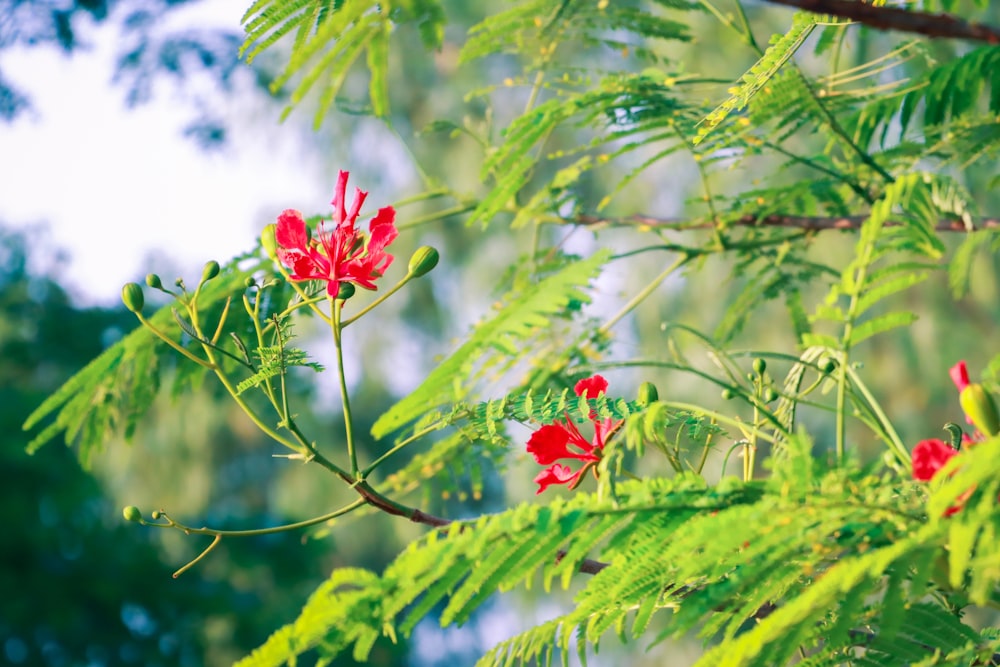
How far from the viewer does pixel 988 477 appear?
48 cm

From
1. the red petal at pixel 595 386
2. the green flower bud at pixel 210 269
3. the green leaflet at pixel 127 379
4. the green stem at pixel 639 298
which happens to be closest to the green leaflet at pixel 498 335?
the red petal at pixel 595 386

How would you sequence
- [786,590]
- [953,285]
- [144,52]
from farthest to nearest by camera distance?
[144,52]
[953,285]
[786,590]

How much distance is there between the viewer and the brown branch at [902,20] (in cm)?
40

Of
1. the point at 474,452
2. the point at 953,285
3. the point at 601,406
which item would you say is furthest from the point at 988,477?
the point at 474,452

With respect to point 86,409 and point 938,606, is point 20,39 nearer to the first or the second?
point 86,409

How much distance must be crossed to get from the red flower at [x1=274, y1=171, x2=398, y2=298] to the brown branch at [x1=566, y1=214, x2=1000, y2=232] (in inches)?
19.8

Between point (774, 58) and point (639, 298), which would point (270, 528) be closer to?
point (774, 58)

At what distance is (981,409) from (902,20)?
0.27 m

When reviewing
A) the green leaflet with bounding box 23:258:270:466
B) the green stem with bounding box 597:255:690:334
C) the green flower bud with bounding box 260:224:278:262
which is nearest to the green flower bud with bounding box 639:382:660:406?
the green flower bud with bounding box 260:224:278:262

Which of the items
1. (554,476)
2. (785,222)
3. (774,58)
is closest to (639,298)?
(785,222)

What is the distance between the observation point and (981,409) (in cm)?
58

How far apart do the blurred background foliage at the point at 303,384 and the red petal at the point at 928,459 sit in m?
1.18

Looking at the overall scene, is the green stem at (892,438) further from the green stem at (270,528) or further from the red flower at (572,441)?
the green stem at (270,528)

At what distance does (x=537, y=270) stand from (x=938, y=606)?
30.0 inches
